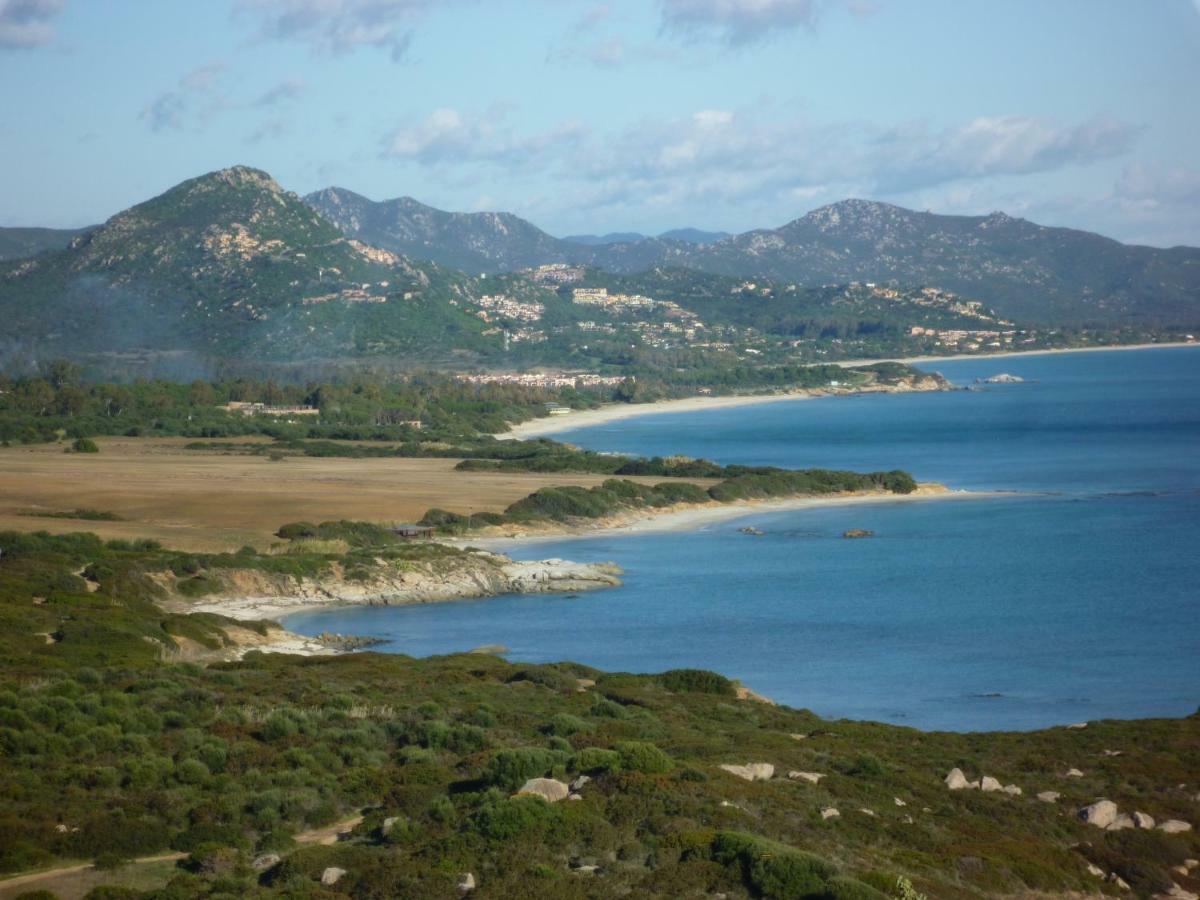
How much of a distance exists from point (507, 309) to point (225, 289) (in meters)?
44.9

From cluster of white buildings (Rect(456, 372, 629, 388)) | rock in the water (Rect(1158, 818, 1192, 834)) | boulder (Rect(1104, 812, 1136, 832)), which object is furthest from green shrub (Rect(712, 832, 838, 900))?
cluster of white buildings (Rect(456, 372, 629, 388))

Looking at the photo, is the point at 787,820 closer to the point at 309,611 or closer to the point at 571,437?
the point at 309,611

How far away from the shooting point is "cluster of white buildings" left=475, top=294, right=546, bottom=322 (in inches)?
7367

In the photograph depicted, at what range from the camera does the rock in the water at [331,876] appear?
1332cm

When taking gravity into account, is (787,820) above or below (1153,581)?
above

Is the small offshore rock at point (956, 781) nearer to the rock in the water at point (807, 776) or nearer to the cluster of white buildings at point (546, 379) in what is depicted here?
the rock in the water at point (807, 776)

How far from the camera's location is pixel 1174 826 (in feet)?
56.9

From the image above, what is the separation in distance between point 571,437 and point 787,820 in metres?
82.2

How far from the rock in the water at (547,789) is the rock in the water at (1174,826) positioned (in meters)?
6.99

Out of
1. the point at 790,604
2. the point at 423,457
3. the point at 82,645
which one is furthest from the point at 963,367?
the point at 82,645

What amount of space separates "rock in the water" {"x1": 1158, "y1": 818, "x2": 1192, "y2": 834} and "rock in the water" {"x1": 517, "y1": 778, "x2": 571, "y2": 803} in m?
6.99

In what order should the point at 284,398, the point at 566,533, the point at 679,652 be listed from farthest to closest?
1. the point at 284,398
2. the point at 566,533
3. the point at 679,652

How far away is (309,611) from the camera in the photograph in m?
39.2

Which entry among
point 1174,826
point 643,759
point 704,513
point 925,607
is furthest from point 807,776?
point 704,513
